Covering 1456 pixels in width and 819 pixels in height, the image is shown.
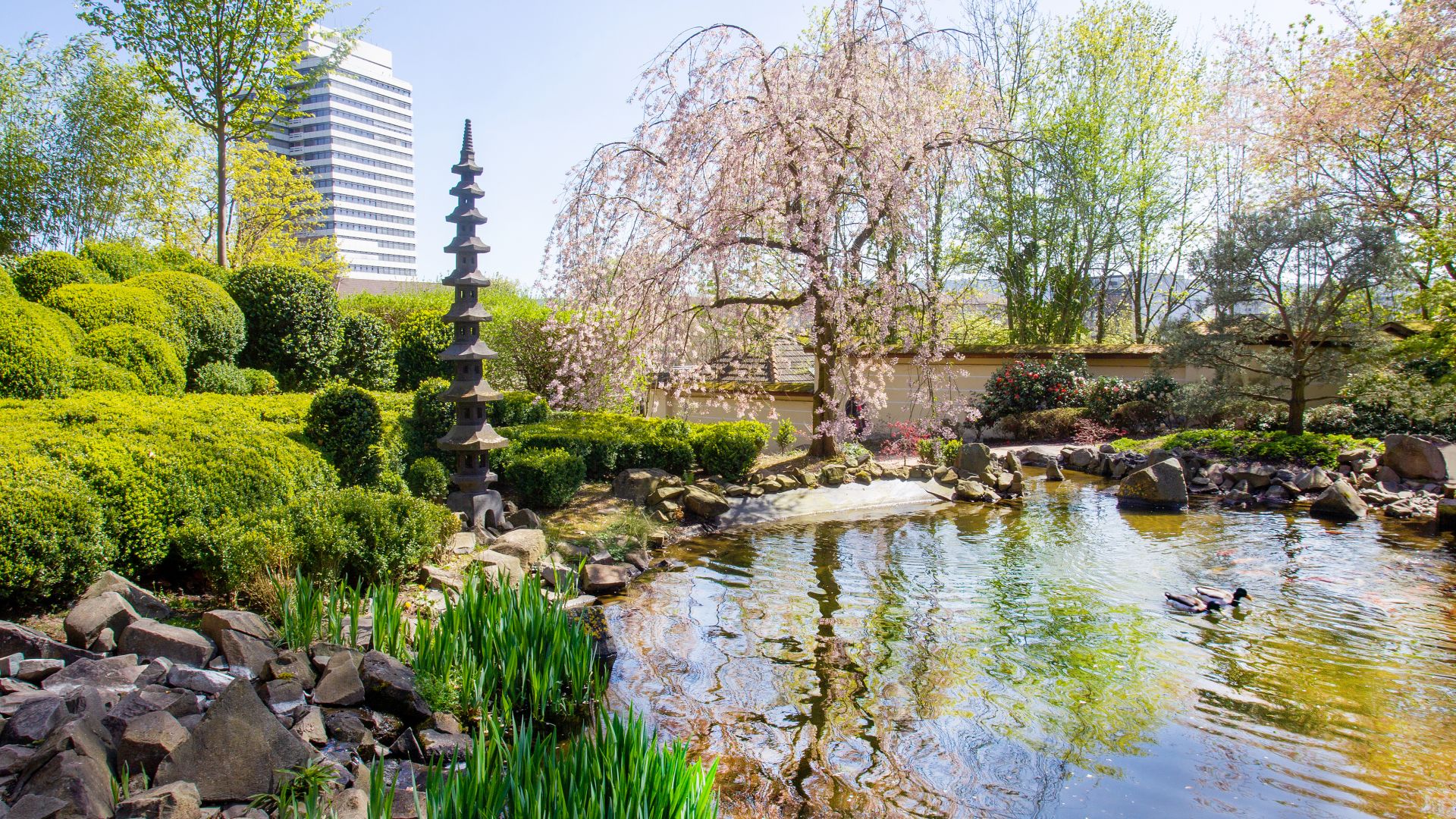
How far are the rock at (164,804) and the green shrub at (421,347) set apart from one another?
39.0ft

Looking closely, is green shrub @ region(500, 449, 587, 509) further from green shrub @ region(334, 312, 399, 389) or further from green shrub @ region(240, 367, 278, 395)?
green shrub @ region(334, 312, 399, 389)

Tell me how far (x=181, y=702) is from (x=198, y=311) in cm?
931

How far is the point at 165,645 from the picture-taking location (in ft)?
Result: 14.2

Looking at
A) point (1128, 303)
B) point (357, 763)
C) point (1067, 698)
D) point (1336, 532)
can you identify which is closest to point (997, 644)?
point (1067, 698)

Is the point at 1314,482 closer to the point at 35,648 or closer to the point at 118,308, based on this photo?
the point at 35,648

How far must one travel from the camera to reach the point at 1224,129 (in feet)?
57.3

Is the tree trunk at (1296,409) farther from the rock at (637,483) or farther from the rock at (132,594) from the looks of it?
the rock at (132,594)

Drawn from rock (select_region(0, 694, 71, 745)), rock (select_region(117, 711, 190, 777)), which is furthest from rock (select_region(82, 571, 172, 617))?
rock (select_region(117, 711, 190, 777))

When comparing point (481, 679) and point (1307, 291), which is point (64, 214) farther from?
point (1307, 291)

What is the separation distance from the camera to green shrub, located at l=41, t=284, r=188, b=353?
9.54m

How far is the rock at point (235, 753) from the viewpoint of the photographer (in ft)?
10.5

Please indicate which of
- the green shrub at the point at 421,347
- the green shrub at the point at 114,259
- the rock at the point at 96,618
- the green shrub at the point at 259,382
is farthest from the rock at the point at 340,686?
the green shrub at the point at 421,347

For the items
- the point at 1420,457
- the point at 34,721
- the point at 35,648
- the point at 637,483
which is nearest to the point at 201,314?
the point at 637,483

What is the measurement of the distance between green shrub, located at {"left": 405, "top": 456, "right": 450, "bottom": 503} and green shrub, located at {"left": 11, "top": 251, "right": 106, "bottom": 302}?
5.98 metres
